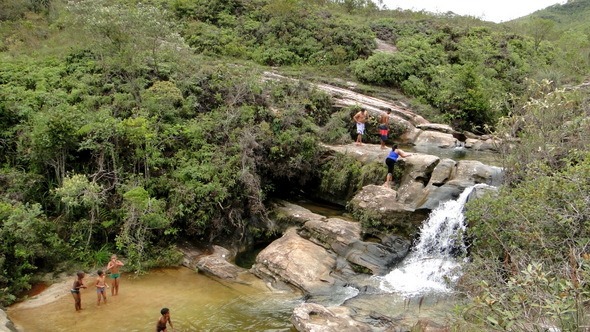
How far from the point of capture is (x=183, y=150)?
14836mm

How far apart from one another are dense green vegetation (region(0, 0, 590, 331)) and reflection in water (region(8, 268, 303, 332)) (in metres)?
1.02

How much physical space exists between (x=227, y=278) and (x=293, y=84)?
10.8m

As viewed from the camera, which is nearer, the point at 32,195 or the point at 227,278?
the point at 227,278

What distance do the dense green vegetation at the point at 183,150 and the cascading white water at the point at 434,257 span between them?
0.71 metres

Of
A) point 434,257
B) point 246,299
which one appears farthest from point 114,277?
point 434,257

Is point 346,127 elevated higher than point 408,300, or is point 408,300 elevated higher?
point 346,127

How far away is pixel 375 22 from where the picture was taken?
32.5 m

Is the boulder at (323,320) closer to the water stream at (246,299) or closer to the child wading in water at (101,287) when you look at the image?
the water stream at (246,299)

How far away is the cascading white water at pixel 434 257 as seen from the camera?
37.5 feet

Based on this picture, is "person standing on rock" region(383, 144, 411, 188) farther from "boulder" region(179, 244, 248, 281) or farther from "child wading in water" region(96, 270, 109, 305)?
"child wading in water" region(96, 270, 109, 305)

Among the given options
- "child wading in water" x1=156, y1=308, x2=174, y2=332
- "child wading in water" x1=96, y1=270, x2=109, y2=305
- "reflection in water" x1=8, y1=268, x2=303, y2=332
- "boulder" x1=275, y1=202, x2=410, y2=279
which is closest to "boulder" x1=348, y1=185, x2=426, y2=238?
"boulder" x1=275, y1=202, x2=410, y2=279

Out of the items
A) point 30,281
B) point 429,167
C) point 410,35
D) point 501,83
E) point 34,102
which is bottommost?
point 30,281

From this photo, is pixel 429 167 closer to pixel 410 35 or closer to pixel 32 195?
pixel 32 195

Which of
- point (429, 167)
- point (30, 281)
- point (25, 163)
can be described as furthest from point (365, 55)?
point (30, 281)
